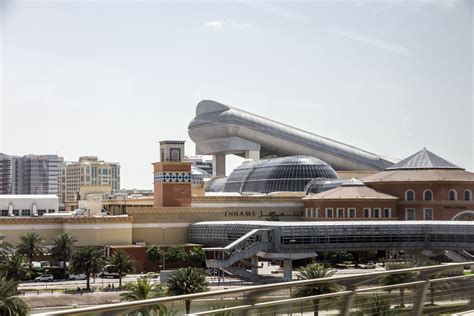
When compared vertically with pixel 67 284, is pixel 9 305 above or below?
above

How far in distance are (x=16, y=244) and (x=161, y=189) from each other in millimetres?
13334

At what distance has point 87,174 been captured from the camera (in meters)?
177

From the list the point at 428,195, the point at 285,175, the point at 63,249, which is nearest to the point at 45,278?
the point at 63,249

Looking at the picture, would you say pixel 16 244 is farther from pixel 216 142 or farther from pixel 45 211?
pixel 216 142

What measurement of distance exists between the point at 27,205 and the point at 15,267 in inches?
924

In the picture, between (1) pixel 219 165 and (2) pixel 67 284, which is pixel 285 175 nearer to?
(1) pixel 219 165

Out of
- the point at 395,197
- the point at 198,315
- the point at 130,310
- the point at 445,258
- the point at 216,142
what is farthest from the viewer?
the point at 216,142

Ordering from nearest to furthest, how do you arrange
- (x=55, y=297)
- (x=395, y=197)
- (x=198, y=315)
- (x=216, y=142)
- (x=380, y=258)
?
(x=198, y=315) < (x=55, y=297) < (x=380, y=258) < (x=395, y=197) < (x=216, y=142)

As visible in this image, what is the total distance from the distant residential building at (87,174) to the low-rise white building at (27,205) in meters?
92.2

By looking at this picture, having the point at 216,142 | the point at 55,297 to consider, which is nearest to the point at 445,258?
the point at 55,297

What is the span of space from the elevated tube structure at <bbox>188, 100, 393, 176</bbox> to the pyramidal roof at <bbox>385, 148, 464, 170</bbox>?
114 ft

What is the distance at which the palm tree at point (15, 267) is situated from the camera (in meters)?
56.4

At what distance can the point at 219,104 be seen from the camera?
12056 centimetres

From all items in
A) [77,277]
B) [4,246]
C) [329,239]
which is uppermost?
[329,239]
